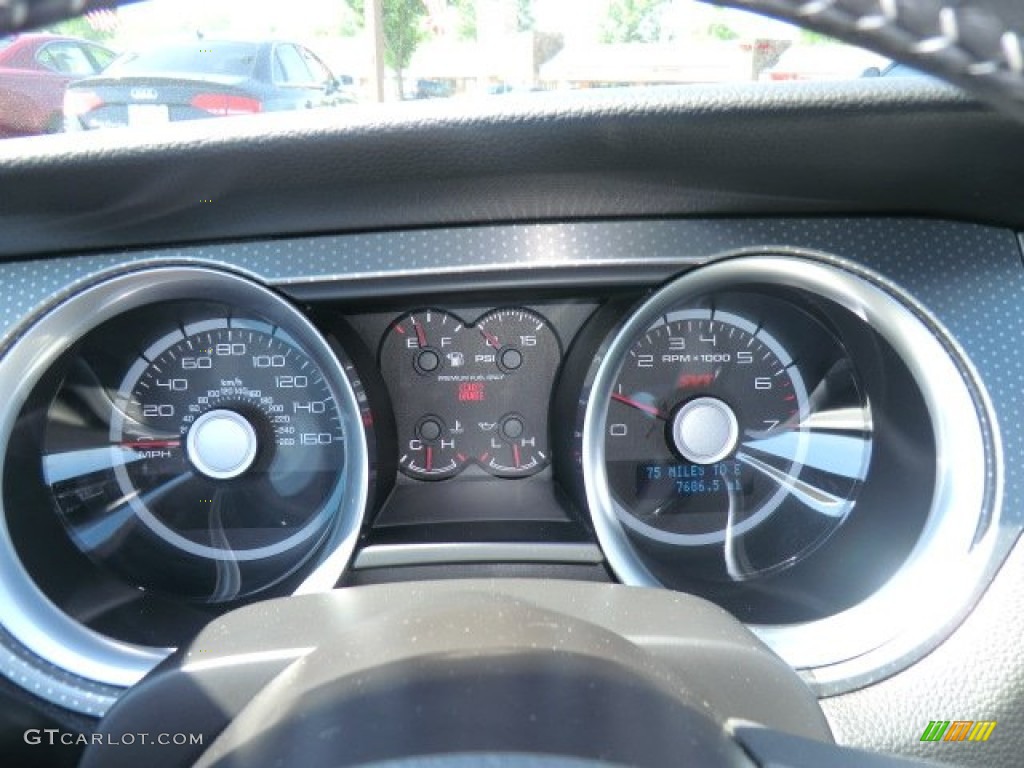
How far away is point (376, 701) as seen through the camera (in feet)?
3.76

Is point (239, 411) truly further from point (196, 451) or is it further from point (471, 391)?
point (471, 391)

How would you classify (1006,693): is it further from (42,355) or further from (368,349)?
(42,355)

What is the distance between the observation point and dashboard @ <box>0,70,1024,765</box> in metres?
1.76

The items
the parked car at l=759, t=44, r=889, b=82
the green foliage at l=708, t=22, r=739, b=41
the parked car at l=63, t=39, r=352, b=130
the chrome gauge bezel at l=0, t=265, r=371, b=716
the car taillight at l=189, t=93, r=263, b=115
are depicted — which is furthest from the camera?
the car taillight at l=189, t=93, r=263, b=115

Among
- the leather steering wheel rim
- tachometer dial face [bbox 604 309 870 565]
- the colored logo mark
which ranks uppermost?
the leather steering wheel rim

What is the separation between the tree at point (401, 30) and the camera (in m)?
1.89

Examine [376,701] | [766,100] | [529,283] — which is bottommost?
[376,701]

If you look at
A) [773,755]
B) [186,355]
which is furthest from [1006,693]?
[186,355]

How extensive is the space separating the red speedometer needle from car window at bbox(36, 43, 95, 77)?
143 cm

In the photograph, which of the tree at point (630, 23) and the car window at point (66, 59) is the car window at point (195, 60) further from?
the tree at point (630, 23)

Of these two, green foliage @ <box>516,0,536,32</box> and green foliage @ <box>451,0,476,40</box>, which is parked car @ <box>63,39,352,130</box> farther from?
green foliage @ <box>516,0,536,32</box>

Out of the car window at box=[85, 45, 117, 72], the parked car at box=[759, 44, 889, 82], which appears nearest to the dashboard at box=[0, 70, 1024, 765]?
the parked car at box=[759, 44, 889, 82]

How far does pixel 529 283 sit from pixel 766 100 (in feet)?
2.03

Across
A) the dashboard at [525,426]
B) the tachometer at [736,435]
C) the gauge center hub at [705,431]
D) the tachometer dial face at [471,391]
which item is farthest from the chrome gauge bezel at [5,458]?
the gauge center hub at [705,431]
